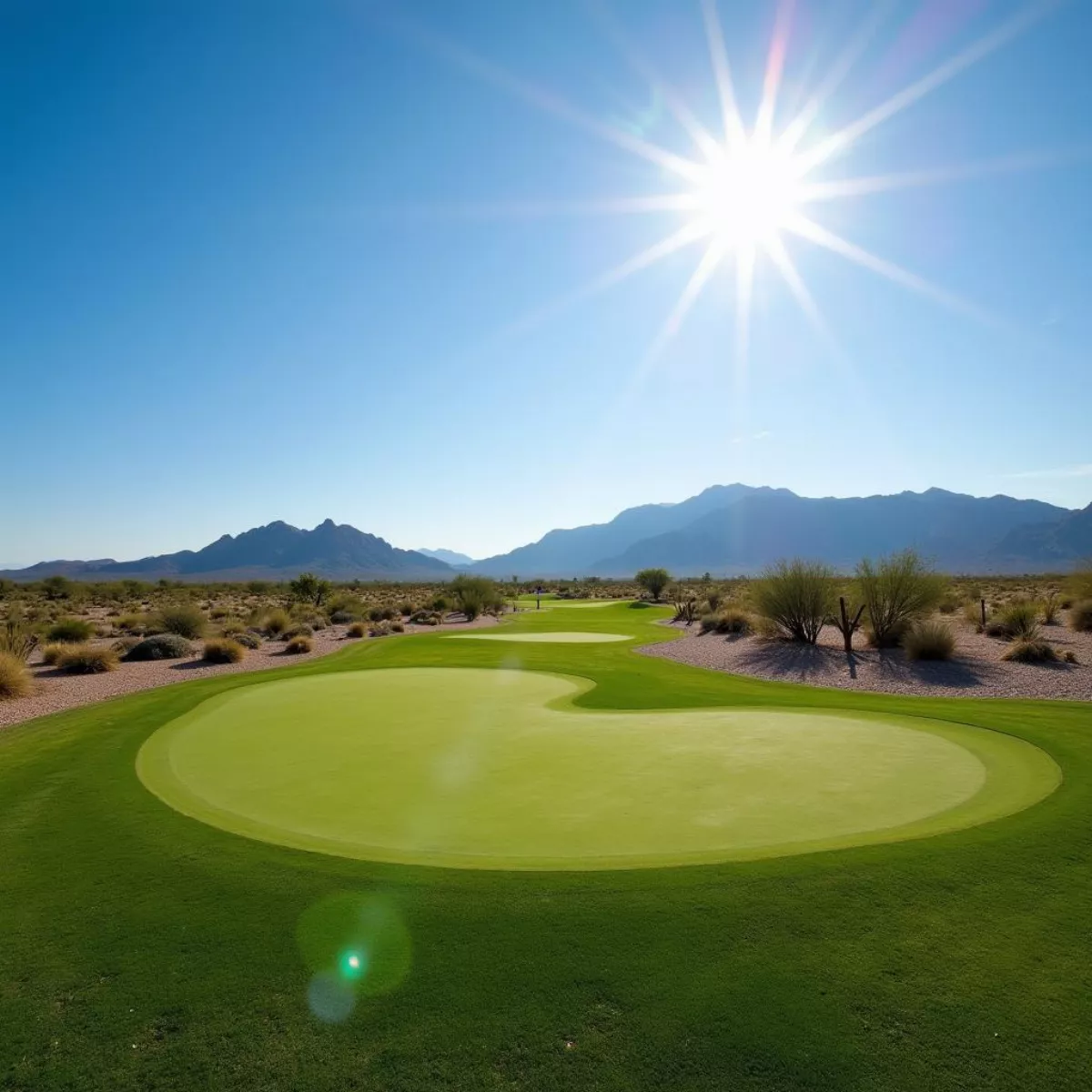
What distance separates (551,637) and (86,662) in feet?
51.8

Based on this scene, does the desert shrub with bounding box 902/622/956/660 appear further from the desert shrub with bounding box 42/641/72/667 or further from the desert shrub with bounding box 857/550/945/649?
the desert shrub with bounding box 42/641/72/667

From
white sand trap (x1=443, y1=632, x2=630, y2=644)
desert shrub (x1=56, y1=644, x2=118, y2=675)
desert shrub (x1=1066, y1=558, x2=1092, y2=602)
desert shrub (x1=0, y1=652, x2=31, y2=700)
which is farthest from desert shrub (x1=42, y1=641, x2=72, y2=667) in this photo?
desert shrub (x1=1066, y1=558, x2=1092, y2=602)

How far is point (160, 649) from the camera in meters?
21.3

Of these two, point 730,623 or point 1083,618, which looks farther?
point 730,623

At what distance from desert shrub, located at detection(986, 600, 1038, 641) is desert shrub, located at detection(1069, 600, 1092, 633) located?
1.26 m

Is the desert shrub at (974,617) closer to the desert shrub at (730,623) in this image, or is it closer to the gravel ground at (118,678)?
the desert shrub at (730,623)

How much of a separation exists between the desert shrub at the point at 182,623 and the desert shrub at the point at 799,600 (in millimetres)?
22711

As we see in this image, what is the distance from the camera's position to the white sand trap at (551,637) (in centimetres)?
2494

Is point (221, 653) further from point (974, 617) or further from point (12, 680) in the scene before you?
point (974, 617)

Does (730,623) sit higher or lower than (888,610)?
lower

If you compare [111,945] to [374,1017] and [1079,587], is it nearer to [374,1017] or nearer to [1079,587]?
[374,1017]

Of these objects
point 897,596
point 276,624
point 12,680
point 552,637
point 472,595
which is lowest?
point 552,637

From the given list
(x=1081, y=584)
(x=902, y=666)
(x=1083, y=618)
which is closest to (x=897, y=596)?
(x=902, y=666)

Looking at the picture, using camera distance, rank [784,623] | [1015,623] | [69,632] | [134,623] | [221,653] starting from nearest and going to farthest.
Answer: [221,653]
[1015,623]
[784,623]
[69,632]
[134,623]
